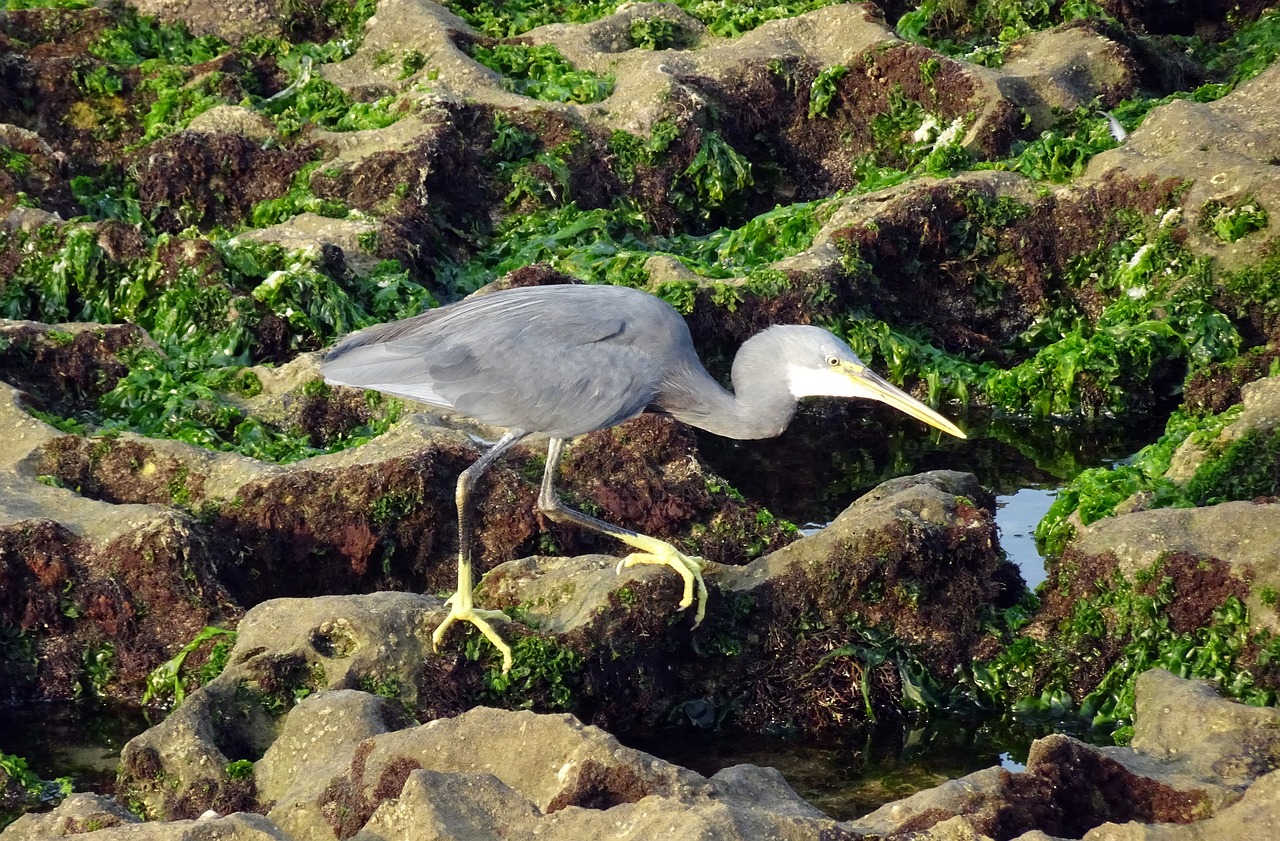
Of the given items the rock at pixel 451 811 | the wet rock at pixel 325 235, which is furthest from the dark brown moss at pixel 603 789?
the wet rock at pixel 325 235

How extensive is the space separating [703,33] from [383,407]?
18.5 feet

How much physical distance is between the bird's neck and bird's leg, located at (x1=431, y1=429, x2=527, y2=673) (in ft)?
2.24

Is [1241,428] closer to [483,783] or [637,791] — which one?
[637,791]

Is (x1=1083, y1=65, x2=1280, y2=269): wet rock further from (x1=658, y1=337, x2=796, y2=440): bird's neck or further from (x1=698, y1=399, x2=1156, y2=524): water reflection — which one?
(x1=658, y1=337, x2=796, y2=440): bird's neck

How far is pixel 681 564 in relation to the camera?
632 cm

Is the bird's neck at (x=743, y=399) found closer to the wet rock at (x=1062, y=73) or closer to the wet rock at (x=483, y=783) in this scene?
the wet rock at (x=483, y=783)

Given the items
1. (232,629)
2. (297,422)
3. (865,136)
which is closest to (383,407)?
(297,422)

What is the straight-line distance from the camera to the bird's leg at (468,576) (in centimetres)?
603

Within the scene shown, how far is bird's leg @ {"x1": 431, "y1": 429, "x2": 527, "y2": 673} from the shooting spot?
6.03m

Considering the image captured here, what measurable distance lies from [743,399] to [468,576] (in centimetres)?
138

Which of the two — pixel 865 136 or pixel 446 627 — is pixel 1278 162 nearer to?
pixel 865 136

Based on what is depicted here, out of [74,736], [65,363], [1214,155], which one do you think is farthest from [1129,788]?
[1214,155]

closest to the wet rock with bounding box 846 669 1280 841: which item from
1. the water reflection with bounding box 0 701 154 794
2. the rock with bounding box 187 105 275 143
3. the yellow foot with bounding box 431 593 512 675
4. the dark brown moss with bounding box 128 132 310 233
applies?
the yellow foot with bounding box 431 593 512 675

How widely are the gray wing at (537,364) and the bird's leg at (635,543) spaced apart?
0.80ft
